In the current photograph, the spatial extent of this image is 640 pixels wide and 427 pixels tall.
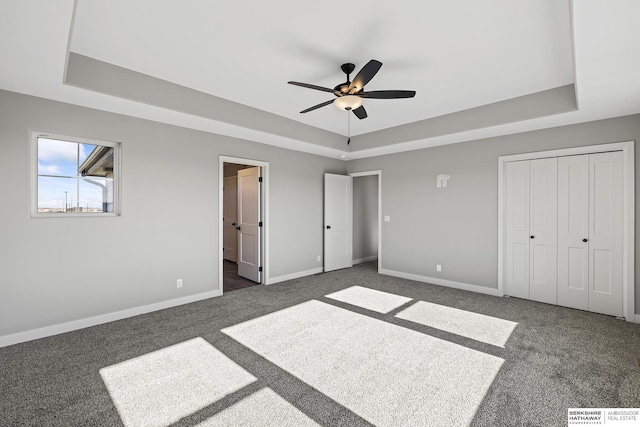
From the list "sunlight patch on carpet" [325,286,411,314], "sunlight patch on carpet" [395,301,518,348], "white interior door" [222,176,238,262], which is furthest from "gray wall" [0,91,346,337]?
"sunlight patch on carpet" [395,301,518,348]

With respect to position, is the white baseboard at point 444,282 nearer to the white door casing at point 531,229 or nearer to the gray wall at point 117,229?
the white door casing at point 531,229

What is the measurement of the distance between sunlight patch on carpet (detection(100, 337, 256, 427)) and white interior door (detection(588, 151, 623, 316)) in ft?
14.1

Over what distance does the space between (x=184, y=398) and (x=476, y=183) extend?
15.3 ft

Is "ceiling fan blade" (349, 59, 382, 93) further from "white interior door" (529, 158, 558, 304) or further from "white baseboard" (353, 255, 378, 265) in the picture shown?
"white baseboard" (353, 255, 378, 265)

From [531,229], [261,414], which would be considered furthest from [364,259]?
[261,414]

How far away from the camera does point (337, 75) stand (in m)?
3.11

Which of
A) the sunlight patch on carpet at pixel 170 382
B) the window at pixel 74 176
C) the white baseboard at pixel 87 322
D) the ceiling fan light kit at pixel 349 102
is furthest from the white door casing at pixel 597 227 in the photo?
the window at pixel 74 176

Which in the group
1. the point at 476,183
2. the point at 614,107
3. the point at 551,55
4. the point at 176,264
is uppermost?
the point at 551,55

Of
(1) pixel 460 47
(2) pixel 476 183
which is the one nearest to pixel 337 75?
(1) pixel 460 47

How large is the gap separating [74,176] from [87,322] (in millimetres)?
1647

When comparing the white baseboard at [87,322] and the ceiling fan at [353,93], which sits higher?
the ceiling fan at [353,93]

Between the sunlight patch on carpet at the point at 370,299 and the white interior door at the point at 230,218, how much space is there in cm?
346

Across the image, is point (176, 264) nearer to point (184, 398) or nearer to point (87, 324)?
point (87, 324)

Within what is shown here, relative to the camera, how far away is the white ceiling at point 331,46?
200 cm
